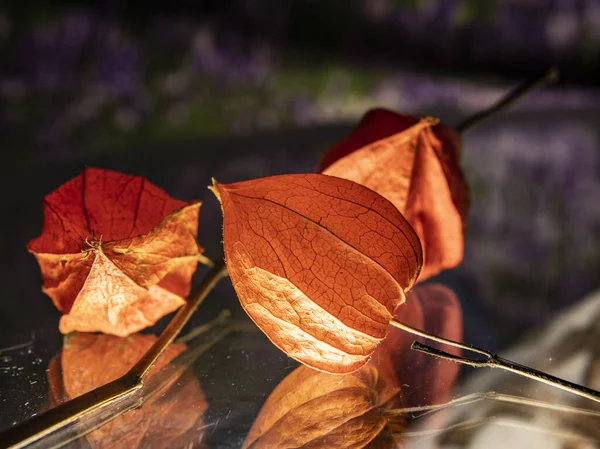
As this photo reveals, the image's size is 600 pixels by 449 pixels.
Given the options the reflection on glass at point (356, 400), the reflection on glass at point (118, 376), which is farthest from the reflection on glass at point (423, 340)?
the reflection on glass at point (118, 376)

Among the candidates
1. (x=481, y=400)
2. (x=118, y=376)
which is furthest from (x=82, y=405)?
(x=481, y=400)

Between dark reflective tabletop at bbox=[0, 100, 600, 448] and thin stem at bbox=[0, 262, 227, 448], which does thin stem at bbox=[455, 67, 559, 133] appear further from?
thin stem at bbox=[0, 262, 227, 448]

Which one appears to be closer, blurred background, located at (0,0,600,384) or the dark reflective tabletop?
the dark reflective tabletop

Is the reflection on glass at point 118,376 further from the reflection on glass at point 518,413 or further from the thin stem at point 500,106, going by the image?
the thin stem at point 500,106

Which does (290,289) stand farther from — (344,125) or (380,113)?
(344,125)

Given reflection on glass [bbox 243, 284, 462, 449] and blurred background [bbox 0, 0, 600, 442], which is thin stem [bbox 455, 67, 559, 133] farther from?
reflection on glass [bbox 243, 284, 462, 449]

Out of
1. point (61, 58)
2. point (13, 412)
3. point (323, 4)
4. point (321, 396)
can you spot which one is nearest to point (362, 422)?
point (321, 396)

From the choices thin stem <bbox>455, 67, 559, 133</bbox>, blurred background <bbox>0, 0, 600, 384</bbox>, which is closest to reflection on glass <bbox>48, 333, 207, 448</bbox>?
blurred background <bbox>0, 0, 600, 384</bbox>

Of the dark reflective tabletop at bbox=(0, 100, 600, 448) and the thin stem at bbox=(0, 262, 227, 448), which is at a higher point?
the thin stem at bbox=(0, 262, 227, 448)
